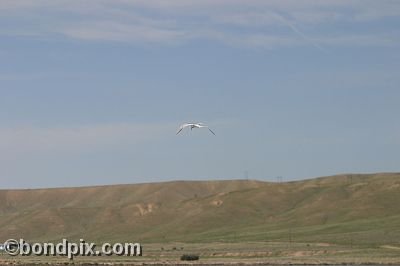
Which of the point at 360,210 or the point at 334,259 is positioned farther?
the point at 360,210

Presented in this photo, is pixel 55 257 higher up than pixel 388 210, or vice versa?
pixel 388 210

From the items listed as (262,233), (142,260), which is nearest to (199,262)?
(142,260)

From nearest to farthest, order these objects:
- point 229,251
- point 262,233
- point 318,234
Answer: point 229,251 < point 318,234 < point 262,233

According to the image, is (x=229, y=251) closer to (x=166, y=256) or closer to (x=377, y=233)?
(x=166, y=256)

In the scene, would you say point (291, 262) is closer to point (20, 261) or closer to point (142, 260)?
point (142, 260)

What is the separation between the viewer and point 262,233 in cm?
17862

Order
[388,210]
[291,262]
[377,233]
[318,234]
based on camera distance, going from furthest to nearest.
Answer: [388,210] → [318,234] → [377,233] → [291,262]

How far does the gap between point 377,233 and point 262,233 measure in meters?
26.7

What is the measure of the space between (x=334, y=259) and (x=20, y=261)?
3283 centimetres

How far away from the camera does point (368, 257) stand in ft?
365

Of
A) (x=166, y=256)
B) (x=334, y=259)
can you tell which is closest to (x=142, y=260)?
(x=166, y=256)

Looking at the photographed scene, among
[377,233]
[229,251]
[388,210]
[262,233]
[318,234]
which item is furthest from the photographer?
[388,210]

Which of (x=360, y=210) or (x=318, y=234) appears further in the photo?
(x=360, y=210)

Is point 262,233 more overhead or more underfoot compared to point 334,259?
more overhead
